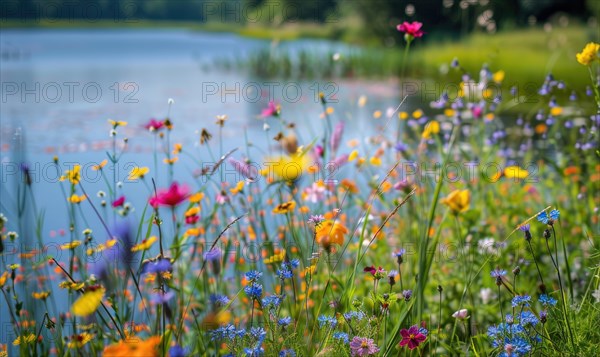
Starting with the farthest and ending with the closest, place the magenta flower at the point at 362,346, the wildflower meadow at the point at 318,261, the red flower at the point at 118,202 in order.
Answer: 1. the red flower at the point at 118,202
2. the wildflower meadow at the point at 318,261
3. the magenta flower at the point at 362,346

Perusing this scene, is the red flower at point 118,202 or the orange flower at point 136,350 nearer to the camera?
the orange flower at point 136,350

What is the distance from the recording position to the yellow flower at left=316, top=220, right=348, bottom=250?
147 centimetres

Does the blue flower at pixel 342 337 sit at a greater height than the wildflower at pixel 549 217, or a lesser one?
lesser

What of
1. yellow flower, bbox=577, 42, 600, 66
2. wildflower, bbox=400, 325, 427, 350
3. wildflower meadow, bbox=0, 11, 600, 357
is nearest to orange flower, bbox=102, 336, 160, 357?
wildflower meadow, bbox=0, 11, 600, 357

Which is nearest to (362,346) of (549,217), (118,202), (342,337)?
(342,337)

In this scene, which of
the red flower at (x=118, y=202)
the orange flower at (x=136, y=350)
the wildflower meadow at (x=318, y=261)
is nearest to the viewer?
the orange flower at (x=136, y=350)

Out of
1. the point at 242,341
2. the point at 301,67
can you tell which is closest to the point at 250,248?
the point at 242,341

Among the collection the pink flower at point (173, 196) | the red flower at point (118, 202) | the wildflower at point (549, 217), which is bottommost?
the red flower at point (118, 202)

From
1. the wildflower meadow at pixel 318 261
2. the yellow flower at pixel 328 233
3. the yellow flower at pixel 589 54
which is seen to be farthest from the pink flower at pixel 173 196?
the yellow flower at pixel 589 54

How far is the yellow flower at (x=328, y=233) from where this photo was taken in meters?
1.47

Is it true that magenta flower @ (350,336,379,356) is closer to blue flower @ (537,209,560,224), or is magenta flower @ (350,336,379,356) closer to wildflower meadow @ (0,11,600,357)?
wildflower meadow @ (0,11,600,357)

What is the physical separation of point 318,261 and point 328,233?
0.08 meters

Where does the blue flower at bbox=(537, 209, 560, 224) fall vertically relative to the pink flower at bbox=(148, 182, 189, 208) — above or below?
below

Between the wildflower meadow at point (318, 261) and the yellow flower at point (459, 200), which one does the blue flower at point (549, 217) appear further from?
the yellow flower at point (459, 200)
